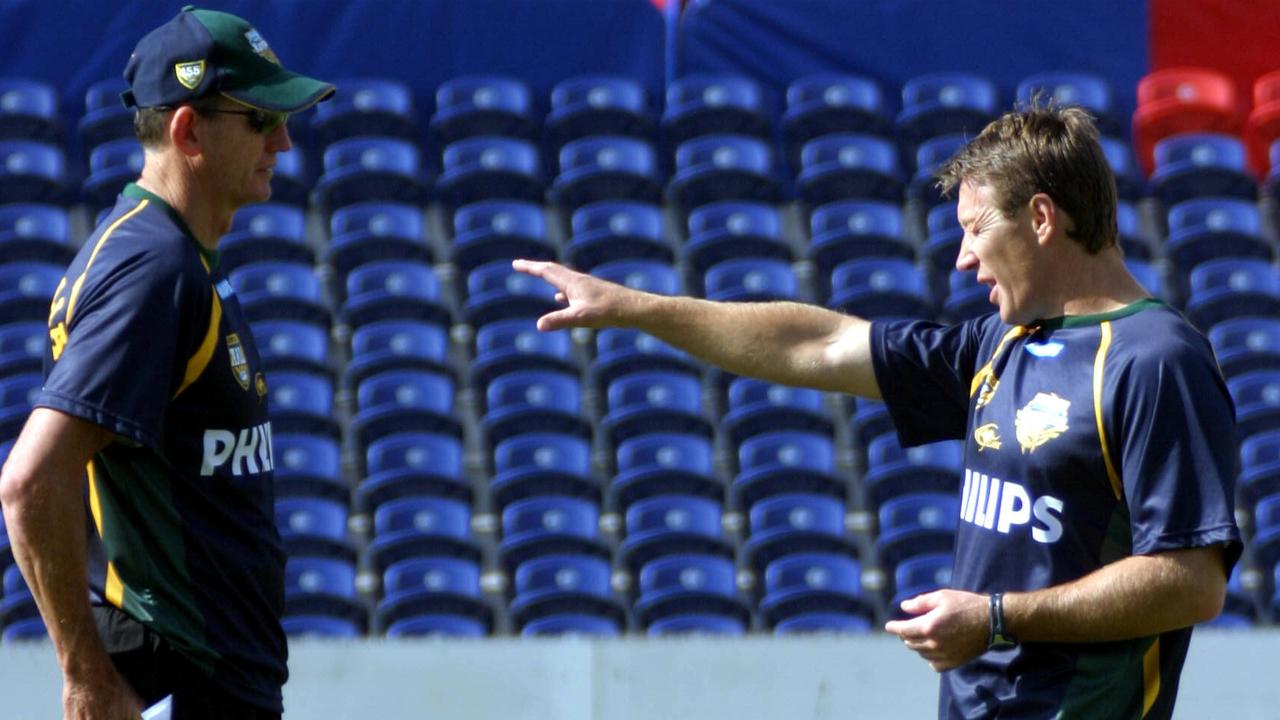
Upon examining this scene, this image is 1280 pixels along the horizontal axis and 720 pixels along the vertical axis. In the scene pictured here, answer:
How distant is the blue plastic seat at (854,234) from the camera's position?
25.7 feet

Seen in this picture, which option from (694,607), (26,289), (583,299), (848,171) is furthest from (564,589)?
(583,299)

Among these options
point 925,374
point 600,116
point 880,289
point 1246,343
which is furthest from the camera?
point 600,116

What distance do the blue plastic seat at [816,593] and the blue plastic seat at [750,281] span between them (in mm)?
1416

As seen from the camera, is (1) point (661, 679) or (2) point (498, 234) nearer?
(1) point (661, 679)

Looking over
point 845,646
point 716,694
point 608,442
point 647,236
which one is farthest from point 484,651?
point 647,236

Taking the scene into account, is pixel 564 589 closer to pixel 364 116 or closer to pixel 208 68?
pixel 364 116

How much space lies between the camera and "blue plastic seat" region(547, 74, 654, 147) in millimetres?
8383

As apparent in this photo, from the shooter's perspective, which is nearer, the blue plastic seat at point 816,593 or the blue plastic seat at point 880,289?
the blue plastic seat at point 816,593

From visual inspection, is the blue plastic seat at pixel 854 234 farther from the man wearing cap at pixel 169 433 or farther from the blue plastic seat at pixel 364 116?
the man wearing cap at pixel 169 433

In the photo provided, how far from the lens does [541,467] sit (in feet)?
22.6

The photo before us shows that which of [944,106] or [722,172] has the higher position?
[944,106]

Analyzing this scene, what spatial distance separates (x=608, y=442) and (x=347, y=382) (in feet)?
3.81

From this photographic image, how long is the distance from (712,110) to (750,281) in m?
1.16

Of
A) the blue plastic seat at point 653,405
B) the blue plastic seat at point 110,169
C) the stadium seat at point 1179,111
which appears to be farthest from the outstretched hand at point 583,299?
the stadium seat at point 1179,111
